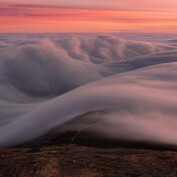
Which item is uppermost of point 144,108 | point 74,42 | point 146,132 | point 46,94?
point 74,42

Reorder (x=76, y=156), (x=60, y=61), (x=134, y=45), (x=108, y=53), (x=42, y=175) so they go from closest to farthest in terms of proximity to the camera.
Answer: (x=42, y=175)
(x=76, y=156)
(x=60, y=61)
(x=108, y=53)
(x=134, y=45)

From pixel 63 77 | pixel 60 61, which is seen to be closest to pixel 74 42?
pixel 60 61

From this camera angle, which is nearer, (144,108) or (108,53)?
(144,108)

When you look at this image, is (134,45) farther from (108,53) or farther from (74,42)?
(74,42)

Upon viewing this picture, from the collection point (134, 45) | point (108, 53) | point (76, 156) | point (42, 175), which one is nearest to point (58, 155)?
point (76, 156)

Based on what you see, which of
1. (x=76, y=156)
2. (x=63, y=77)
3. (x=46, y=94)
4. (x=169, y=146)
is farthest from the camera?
(x=63, y=77)

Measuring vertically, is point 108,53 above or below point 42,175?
above

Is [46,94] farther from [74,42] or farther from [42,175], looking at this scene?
[74,42]
